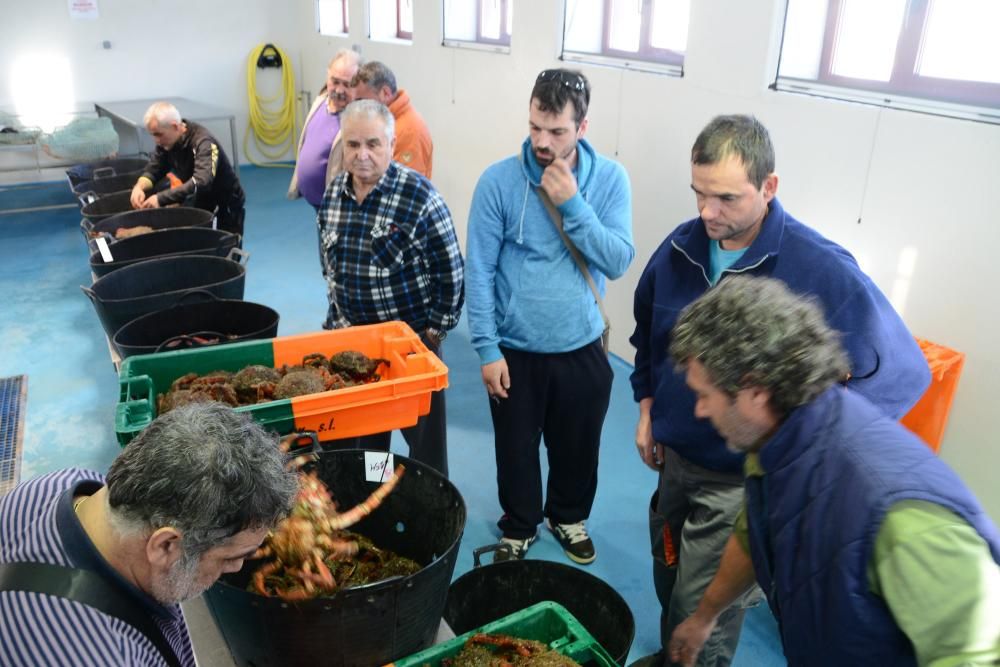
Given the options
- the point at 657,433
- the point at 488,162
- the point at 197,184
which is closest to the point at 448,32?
the point at 488,162

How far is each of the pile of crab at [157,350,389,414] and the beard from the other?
35.5 inches

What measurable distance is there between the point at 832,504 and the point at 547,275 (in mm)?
1359

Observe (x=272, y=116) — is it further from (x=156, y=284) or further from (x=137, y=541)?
(x=137, y=541)

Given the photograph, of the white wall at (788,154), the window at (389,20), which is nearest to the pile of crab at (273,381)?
the white wall at (788,154)

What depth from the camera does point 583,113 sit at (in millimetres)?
2215

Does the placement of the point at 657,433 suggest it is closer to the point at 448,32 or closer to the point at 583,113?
the point at 583,113

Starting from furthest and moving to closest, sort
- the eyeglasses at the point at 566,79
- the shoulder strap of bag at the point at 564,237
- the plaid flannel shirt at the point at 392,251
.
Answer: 1. the plaid flannel shirt at the point at 392,251
2. the shoulder strap of bag at the point at 564,237
3. the eyeglasses at the point at 566,79

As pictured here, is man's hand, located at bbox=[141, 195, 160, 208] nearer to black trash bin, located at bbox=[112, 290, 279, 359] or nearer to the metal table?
black trash bin, located at bbox=[112, 290, 279, 359]

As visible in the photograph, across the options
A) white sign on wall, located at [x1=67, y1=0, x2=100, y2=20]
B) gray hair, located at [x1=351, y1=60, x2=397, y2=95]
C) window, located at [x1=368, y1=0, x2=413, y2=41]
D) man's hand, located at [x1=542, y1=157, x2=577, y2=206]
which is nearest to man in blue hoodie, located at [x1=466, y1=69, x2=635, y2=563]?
man's hand, located at [x1=542, y1=157, x2=577, y2=206]

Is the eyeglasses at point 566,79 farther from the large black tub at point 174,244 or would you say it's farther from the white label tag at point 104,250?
the white label tag at point 104,250

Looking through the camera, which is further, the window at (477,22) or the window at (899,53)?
the window at (477,22)

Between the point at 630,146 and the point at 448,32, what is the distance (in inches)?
94.5

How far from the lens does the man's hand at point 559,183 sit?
2158mm

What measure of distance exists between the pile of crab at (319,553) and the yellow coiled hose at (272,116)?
8510 mm
